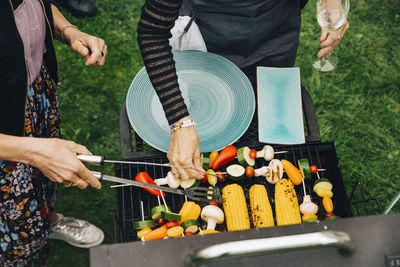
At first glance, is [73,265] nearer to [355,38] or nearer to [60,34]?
[60,34]

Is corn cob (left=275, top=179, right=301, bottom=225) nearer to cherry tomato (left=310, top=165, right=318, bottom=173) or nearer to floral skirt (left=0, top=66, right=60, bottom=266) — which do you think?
cherry tomato (left=310, top=165, right=318, bottom=173)

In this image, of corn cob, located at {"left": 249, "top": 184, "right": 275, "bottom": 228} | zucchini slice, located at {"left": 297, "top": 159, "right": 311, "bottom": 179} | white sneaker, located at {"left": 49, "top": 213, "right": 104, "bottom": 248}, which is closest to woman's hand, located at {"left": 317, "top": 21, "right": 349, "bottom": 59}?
zucchini slice, located at {"left": 297, "top": 159, "right": 311, "bottom": 179}

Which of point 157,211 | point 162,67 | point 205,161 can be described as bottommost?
point 157,211

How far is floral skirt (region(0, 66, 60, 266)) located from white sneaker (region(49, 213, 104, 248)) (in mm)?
384

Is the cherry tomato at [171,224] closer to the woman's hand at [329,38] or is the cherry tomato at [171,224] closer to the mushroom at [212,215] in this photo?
the mushroom at [212,215]

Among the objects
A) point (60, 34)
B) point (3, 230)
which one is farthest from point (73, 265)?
point (60, 34)

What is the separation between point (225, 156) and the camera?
5.73 feet

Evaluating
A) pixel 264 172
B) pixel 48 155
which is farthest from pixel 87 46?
pixel 264 172

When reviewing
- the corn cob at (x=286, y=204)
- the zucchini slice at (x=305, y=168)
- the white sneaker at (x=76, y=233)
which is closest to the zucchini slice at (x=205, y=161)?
the corn cob at (x=286, y=204)

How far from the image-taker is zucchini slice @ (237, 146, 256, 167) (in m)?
1.76

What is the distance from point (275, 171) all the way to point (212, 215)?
383 millimetres

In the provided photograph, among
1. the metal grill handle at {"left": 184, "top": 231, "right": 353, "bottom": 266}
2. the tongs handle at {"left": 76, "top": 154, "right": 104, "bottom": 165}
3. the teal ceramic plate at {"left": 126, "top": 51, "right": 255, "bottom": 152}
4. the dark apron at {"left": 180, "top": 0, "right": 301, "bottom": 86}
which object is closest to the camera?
the metal grill handle at {"left": 184, "top": 231, "right": 353, "bottom": 266}

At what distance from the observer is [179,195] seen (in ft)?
5.84

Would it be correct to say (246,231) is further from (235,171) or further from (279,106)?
(279,106)
